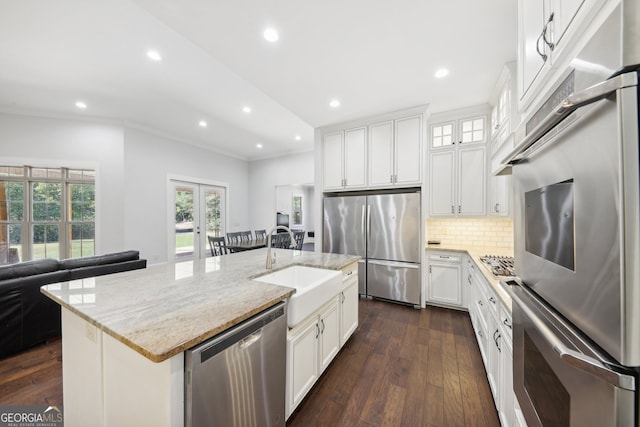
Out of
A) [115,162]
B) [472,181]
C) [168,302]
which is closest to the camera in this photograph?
[168,302]

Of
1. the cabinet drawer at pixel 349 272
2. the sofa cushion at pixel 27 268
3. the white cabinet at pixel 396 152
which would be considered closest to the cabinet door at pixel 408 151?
the white cabinet at pixel 396 152

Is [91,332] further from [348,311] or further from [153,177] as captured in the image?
[153,177]

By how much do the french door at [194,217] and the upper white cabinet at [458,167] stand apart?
5.42 m

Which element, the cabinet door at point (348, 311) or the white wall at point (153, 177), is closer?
the cabinet door at point (348, 311)

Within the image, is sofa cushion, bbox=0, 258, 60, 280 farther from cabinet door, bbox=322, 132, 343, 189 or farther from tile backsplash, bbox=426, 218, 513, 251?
tile backsplash, bbox=426, 218, 513, 251

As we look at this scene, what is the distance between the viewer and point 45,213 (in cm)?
414

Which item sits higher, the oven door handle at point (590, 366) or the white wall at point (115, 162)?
the white wall at point (115, 162)

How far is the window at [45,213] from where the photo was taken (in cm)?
391

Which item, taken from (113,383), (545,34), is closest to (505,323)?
(545,34)

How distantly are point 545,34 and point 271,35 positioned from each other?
1800 mm

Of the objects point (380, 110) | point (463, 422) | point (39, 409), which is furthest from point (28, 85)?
point (463, 422)

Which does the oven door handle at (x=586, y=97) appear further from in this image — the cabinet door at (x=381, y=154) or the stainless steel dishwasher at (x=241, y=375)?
the cabinet door at (x=381, y=154)

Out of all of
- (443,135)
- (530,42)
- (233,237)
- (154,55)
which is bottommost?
(233,237)

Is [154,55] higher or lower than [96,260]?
higher
